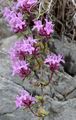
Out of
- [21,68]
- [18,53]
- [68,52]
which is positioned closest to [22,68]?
[21,68]

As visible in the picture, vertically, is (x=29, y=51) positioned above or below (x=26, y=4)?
below

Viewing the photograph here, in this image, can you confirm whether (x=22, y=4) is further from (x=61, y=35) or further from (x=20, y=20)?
(x=61, y=35)

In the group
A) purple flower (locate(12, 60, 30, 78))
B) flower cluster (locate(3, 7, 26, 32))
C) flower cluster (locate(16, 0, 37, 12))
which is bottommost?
purple flower (locate(12, 60, 30, 78))

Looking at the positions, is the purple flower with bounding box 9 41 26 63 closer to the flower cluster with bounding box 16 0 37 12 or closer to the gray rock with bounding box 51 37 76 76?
the flower cluster with bounding box 16 0 37 12

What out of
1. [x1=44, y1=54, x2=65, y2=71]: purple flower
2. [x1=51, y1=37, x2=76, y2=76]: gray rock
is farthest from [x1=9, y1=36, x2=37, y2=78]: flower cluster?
[x1=51, y1=37, x2=76, y2=76]: gray rock

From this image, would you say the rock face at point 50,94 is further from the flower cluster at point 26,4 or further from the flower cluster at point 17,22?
the flower cluster at point 26,4

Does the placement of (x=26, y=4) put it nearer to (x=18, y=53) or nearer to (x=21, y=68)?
(x=18, y=53)

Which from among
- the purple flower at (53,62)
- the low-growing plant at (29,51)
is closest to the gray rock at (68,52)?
the low-growing plant at (29,51)

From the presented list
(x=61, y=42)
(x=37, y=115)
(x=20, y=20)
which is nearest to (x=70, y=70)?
(x=61, y=42)
